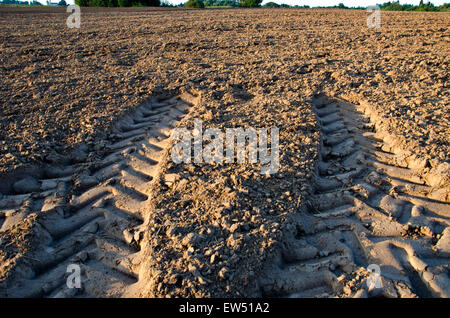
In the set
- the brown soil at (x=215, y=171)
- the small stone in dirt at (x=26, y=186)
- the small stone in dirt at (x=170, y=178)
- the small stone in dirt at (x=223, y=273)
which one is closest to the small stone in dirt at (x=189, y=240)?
the brown soil at (x=215, y=171)

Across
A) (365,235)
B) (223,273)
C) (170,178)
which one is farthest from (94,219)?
(365,235)

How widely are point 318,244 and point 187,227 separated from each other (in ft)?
3.03

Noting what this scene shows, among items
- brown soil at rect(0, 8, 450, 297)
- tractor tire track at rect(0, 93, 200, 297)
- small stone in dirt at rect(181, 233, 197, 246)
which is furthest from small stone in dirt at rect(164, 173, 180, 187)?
small stone in dirt at rect(181, 233, 197, 246)

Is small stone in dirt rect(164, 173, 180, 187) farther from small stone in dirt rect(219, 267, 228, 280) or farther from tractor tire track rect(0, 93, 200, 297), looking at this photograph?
small stone in dirt rect(219, 267, 228, 280)

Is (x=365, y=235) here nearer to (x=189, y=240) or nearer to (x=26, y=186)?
(x=189, y=240)

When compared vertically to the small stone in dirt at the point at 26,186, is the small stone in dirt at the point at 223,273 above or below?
below

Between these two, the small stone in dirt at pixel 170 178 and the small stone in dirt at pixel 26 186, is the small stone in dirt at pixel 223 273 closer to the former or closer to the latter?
the small stone in dirt at pixel 170 178

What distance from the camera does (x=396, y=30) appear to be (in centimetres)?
720

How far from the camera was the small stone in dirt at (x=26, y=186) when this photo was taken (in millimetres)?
2820

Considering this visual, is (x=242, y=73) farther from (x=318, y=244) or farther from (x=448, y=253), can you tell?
(x=448, y=253)

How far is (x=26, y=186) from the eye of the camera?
2.84 metres

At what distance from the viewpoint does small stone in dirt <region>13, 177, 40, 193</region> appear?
2.82 m
